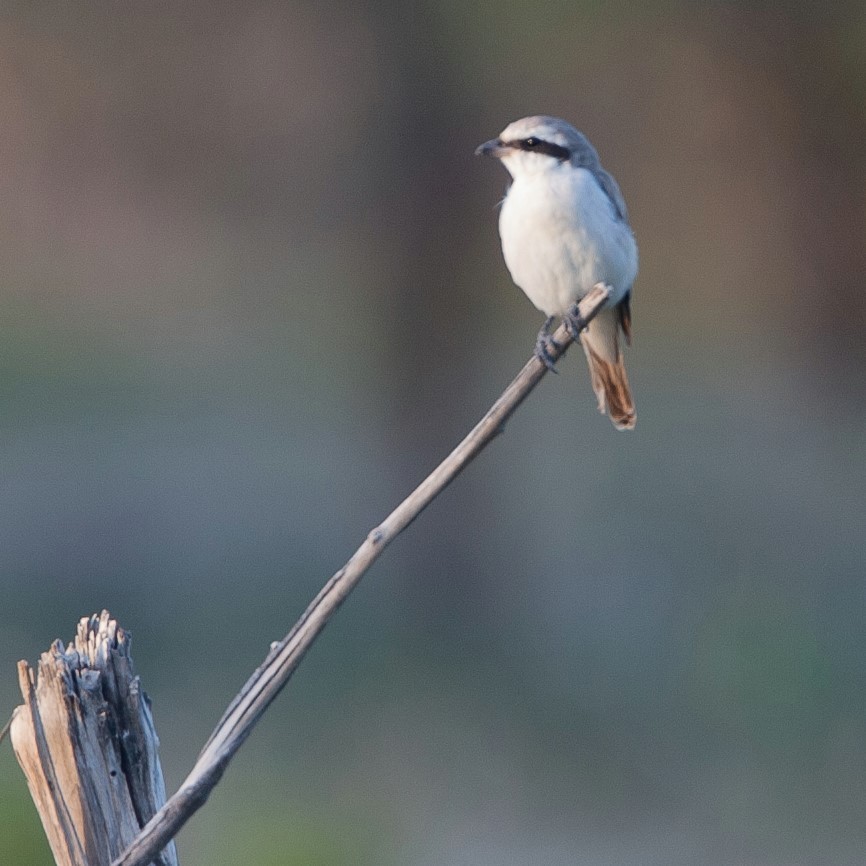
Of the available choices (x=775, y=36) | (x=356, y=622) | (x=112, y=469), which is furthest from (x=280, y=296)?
(x=775, y=36)

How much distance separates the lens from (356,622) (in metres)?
6.15

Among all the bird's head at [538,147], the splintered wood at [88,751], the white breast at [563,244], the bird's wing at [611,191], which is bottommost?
the splintered wood at [88,751]

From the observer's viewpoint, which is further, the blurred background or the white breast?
the blurred background

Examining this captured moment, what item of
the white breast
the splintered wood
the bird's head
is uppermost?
the bird's head

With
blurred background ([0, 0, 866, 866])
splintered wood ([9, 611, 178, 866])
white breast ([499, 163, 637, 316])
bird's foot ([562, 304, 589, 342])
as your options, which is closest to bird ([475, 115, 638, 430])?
white breast ([499, 163, 637, 316])

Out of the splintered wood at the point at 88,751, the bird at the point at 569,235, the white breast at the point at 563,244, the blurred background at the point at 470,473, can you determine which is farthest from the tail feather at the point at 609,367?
the blurred background at the point at 470,473

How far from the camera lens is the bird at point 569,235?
232 centimetres

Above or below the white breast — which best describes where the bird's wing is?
above

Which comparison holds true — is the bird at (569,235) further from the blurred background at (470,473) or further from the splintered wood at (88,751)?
the blurred background at (470,473)

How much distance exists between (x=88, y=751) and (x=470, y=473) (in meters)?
5.02

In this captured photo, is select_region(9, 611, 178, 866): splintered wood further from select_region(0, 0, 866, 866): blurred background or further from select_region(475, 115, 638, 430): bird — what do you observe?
select_region(0, 0, 866, 866): blurred background

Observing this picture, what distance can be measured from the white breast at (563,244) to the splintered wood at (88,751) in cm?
131

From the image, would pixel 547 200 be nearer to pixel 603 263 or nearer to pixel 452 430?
pixel 603 263

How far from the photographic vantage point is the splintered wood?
112cm
